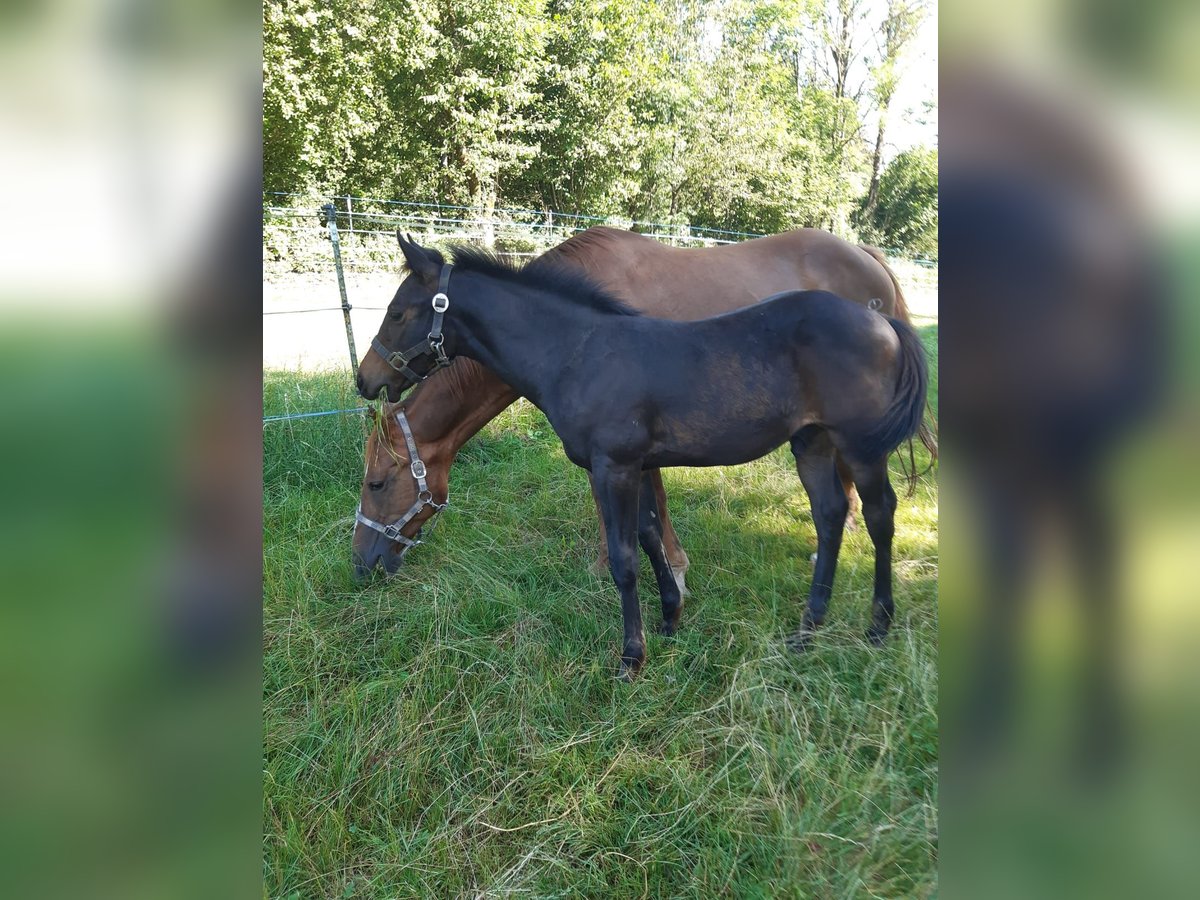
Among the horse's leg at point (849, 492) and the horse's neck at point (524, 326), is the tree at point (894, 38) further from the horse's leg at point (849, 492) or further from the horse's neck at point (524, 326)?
the horse's leg at point (849, 492)

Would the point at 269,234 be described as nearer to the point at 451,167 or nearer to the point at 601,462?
the point at 601,462

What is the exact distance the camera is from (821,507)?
326 centimetres

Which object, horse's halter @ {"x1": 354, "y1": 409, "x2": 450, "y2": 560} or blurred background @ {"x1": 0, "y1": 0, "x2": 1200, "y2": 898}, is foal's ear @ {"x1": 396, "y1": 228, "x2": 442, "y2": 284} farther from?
blurred background @ {"x1": 0, "y1": 0, "x2": 1200, "y2": 898}

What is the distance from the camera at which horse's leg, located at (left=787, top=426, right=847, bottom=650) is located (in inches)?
125

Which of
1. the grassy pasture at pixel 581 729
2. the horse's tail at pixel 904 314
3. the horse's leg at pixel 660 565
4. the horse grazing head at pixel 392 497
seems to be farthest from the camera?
the horse's tail at pixel 904 314

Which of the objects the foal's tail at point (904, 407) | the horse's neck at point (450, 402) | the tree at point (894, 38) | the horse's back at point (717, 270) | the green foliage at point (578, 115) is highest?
the green foliage at point (578, 115)

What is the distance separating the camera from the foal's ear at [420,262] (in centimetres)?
321

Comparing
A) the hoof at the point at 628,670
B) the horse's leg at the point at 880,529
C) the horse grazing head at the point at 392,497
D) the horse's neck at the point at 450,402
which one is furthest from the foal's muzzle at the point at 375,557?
the horse's leg at the point at 880,529

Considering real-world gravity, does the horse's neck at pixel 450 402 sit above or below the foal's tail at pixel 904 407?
below

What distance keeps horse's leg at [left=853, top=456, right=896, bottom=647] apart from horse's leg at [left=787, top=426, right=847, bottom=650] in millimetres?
143

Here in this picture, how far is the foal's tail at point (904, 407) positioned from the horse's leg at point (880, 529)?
0.41 feet
